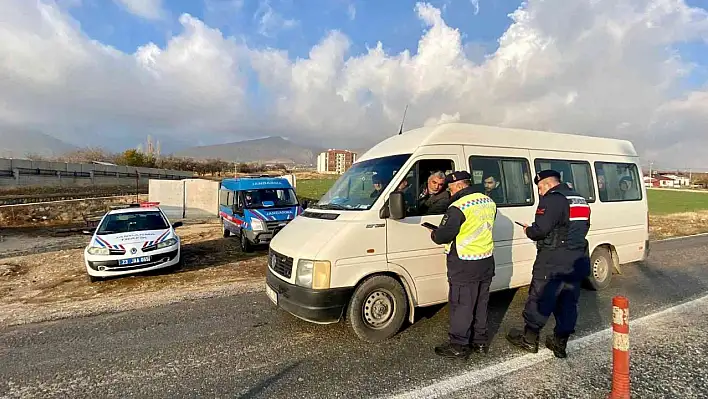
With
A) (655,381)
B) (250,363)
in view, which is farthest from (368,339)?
(655,381)

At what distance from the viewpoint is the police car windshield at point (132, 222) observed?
8297 mm

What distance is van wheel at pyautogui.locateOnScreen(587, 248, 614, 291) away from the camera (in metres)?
6.07

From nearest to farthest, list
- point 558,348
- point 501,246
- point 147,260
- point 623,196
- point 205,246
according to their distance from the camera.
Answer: point 558,348, point 501,246, point 623,196, point 147,260, point 205,246

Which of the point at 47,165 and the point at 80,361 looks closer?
the point at 80,361

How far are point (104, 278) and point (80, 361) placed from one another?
459cm

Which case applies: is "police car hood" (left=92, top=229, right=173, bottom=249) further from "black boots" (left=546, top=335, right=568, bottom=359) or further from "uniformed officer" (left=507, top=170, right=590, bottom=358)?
"black boots" (left=546, top=335, right=568, bottom=359)

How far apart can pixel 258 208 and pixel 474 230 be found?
8.05 metres

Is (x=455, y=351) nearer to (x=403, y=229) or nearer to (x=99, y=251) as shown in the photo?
(x=403, y=229)

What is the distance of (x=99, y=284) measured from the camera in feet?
24.8

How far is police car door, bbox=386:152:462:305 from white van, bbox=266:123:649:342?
0.5 inches

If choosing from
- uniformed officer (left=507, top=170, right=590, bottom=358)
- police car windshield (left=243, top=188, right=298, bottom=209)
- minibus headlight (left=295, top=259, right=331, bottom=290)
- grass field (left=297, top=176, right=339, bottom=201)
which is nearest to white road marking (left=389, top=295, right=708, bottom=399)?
uniformed officer (left=507, top=170, right=590, bottom=358)

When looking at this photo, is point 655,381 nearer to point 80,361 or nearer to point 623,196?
point 623,196

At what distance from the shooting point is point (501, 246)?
16.3 feet

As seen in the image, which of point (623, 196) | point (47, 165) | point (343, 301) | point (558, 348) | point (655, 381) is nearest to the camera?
point (655, 381)
